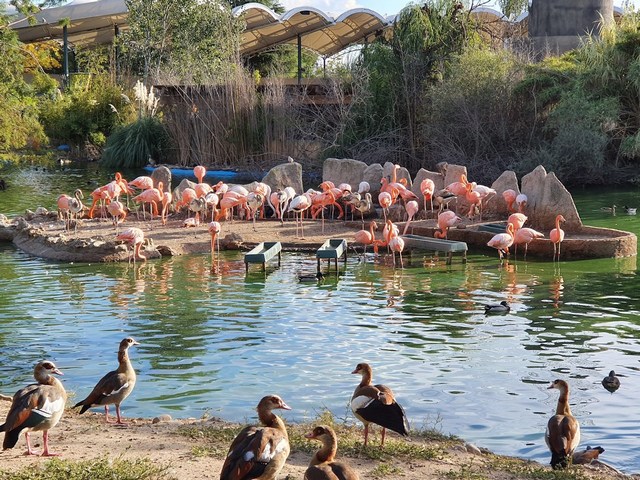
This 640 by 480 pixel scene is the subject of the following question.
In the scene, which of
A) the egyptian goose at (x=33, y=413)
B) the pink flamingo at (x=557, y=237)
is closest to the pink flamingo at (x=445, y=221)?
the pink flamingo at (x=557, y=237)

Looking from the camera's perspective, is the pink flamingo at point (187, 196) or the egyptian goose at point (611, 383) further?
the pink flamingo at point (187, 196)

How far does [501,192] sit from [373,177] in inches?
113

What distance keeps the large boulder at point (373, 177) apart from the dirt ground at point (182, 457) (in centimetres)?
1238

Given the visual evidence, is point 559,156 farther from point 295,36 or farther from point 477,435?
point 295,36

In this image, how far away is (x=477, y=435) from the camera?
688 centimetres

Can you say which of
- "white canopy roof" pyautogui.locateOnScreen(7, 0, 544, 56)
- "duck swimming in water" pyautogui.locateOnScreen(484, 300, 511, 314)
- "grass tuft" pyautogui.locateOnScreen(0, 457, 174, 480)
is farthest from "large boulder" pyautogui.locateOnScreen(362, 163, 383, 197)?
"white canopy roof" pyautogui.locateOnScreen(7, 0, 544, 56)

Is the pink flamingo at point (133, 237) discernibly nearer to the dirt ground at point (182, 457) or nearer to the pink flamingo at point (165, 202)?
the pink flamingo at point (165, 202)

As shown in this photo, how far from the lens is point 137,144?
1183 inches

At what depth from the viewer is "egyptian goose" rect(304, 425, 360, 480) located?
14.6 feet

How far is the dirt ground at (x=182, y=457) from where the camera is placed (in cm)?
535

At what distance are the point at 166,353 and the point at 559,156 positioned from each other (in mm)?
16963

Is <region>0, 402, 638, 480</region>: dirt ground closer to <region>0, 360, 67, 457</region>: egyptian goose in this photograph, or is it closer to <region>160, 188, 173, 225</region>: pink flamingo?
<region>0, 360, 67, 457</region>: egyptian goose

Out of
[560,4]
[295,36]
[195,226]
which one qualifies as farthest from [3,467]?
[295,36]

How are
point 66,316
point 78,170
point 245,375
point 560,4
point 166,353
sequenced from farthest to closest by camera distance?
point 560,4 < point 78,170 < point 66,316 < point 166,353 < point 245,375
